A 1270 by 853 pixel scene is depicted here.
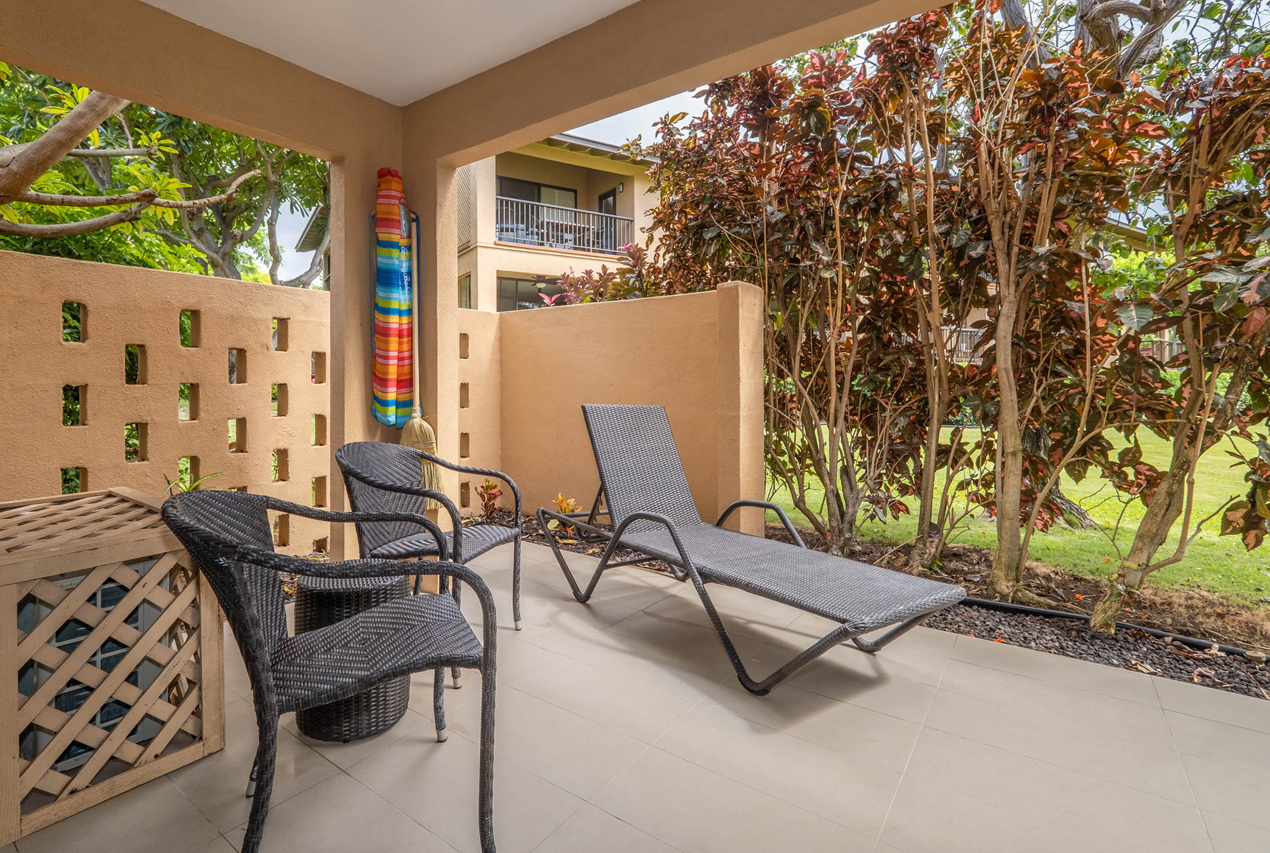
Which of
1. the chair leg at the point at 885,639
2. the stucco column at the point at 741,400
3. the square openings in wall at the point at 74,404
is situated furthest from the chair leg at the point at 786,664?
the square openings in wall at the point at 74,404

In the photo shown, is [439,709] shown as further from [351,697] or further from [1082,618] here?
[1082,618]

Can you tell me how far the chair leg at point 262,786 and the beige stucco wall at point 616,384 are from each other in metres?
2.76

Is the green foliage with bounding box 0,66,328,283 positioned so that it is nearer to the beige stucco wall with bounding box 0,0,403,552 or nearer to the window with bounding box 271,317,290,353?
the beige stucco wall with bounding box 0,0,403,552

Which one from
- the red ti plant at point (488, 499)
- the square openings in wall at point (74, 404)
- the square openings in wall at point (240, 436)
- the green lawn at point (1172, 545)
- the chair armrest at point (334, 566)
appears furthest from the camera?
the red ti plant at point (488, 499)

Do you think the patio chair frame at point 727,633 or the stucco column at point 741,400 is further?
the stucco column at point 741,400

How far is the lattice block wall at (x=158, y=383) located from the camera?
2977 millimetres

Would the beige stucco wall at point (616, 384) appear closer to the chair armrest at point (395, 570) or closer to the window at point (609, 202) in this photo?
the chair armrest at point (395, 570)

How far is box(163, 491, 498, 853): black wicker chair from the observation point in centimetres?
142

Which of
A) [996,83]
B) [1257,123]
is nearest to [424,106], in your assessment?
[996,83]

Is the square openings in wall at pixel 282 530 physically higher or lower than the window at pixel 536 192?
lower

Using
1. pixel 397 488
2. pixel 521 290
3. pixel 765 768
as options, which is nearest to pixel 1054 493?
pixel 765 768

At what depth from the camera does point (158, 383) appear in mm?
3404

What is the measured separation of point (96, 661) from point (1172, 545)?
604cm

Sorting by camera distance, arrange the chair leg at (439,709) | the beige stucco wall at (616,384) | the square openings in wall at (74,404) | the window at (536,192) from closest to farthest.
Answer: the chair leg at (439,709)
the square openings in wall at (74,404)
the beige stucco wall at (616,384)
the window at (536,192)
